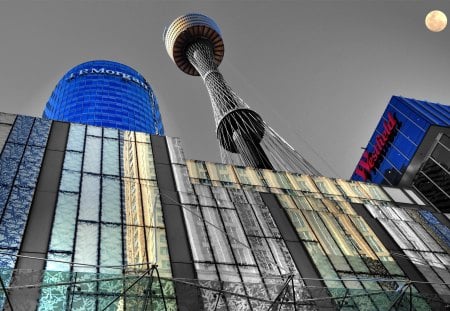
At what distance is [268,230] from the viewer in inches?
926

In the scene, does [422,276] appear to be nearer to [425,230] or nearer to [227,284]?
[425,230]

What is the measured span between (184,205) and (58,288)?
9404 millimetres

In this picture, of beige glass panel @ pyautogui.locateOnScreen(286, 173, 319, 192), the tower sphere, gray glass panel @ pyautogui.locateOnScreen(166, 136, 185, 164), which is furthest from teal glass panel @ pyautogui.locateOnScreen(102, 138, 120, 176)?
the tower sphere

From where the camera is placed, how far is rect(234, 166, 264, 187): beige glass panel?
95.2 ft

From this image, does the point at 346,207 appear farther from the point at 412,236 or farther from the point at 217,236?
the point at 217,236

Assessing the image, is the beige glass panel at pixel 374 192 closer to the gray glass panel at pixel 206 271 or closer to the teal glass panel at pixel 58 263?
the gray glass panel at pixel 206 271

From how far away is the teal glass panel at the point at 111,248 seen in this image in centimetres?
1786

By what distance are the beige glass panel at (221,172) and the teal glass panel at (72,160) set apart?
7.24 meters

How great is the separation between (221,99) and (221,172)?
37.3 m

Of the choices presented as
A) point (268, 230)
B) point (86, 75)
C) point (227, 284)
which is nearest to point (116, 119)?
point (86, 75)

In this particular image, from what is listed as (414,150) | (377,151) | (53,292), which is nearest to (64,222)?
(53,292)

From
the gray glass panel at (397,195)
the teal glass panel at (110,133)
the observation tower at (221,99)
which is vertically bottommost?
the gray glass panel at (397,195)

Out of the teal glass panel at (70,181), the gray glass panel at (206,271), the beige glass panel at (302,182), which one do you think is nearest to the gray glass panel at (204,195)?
the gray glass panel at (206,271)

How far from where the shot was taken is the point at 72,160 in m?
24.5
